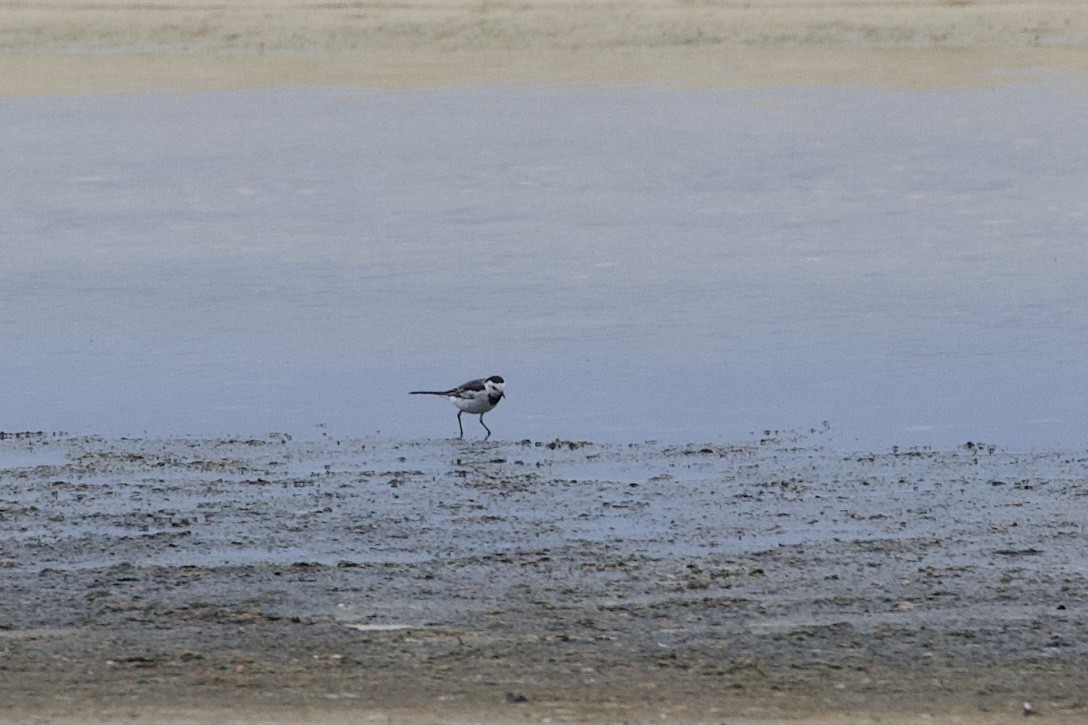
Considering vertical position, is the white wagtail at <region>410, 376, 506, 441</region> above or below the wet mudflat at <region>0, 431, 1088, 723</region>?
above

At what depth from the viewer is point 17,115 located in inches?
762

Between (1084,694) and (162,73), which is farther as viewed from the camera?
(162,73)

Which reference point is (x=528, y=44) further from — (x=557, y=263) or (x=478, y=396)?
(x=478, y=396)

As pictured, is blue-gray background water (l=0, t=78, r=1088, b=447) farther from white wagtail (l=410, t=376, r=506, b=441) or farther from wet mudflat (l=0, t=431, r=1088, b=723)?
wet mudflat (l=0, t=431, r=1088, b=723)

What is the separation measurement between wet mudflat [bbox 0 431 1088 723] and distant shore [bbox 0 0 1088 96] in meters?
12.8

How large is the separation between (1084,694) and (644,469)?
3122 mm

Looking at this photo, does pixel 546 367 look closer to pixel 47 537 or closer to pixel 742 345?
pixel 742 345

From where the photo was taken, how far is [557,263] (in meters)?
12.8

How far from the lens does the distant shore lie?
21.5 meters

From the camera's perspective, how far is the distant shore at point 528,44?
846 inches

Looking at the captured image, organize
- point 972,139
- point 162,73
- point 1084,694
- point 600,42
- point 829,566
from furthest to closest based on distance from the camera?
point 600,42 < point 162,73 < point 972,139 < point 829,566 < point 1084,694

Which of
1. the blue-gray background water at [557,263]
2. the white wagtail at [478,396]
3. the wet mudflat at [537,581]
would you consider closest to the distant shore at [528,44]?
the blue-gray background water at [557,263]

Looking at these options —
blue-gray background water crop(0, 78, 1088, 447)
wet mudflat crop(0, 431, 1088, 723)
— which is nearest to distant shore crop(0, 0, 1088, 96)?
blue-gray background water crop(0, 78, 1088, 447)

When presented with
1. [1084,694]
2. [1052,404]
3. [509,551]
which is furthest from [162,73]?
[1084,694]
